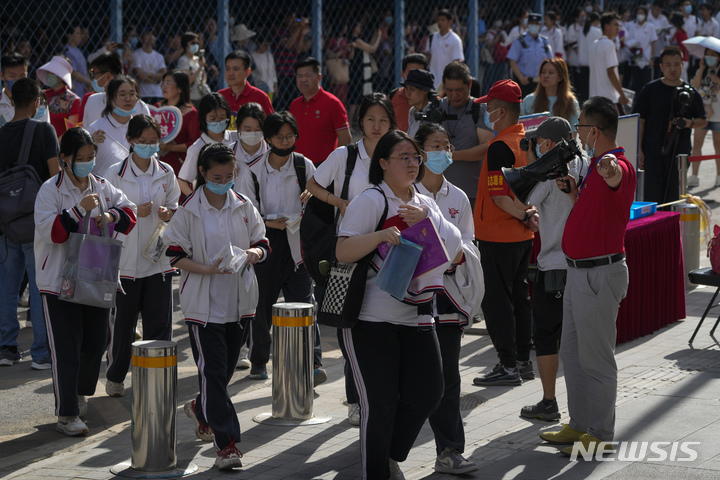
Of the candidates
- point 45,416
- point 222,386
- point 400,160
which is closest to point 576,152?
point 400,160

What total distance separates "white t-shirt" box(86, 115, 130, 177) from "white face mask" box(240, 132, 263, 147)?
39.9 inches

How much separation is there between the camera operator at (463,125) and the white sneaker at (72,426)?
3.64m

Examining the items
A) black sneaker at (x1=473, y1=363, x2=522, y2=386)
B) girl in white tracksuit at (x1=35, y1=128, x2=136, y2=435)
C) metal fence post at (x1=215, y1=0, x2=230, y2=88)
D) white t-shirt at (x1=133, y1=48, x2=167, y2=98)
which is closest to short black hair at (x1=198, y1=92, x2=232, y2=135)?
girl in white tracksuit at (x1=35, y1=128, x2=136, y2=435)

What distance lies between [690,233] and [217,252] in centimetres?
629

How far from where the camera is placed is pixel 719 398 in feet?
23.0

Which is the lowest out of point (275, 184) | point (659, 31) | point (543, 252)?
point (543, 252)

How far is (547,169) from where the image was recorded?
5.75 metres

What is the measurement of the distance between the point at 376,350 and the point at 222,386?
1147 millimetres

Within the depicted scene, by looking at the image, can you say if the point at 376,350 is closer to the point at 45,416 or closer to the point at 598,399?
the point at 598,399

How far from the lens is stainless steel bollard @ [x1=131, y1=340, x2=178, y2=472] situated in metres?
5.78

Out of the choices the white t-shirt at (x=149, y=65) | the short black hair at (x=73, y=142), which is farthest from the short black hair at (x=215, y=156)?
the white t-shirt at (x=149, y=65)

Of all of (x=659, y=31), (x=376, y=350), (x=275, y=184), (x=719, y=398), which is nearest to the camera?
(x=376, y=350)

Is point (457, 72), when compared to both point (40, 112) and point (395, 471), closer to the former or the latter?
point (40, 112)

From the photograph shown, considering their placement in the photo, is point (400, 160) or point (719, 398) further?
point (719, 398)
